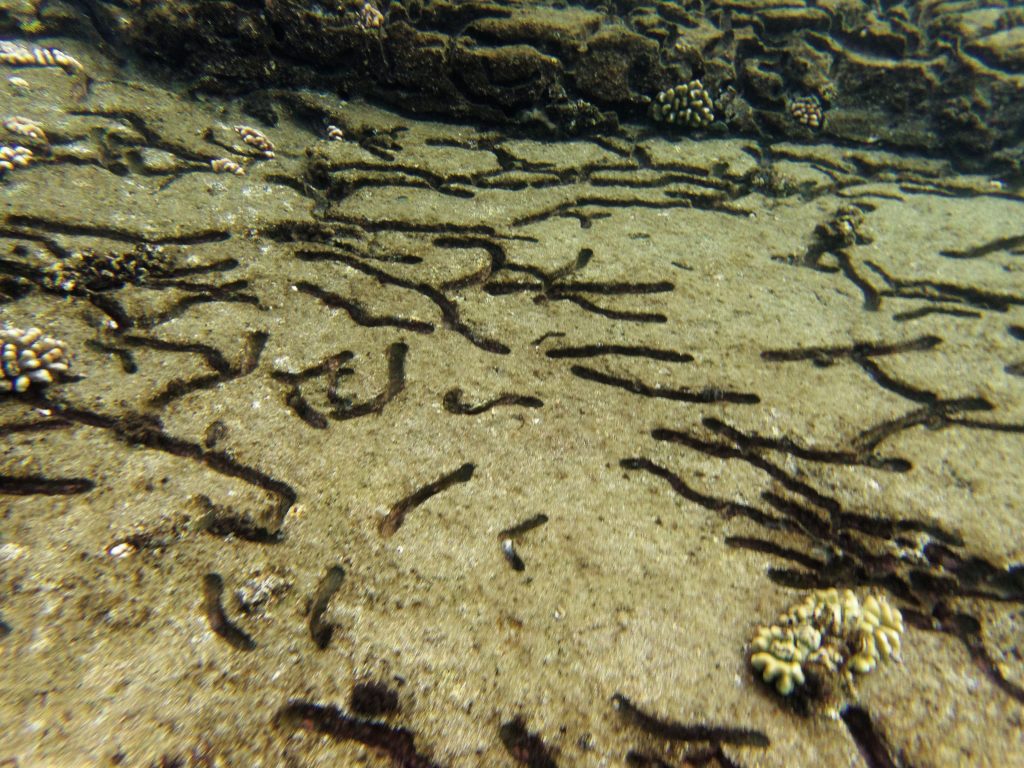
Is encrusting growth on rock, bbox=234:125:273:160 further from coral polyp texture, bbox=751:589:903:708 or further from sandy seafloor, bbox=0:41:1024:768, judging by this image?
coral polyp texture, bbox=751:589:903:708

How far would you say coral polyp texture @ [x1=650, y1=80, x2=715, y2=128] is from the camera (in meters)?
9.23

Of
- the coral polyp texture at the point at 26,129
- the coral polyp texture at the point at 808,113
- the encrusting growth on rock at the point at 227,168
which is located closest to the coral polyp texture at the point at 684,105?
the coral polyp texture at the point at 808,113

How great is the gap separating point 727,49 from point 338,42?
7093 millimetres

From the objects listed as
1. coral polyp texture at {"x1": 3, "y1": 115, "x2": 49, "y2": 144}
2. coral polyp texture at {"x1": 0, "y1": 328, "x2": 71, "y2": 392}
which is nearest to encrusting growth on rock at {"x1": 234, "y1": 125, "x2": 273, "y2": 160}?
coral polyp texture at {"x1": 3, "y1": 115, "x2": 49, "y2": 144}

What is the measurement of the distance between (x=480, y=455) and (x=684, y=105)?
795cm

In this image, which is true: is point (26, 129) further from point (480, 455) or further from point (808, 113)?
point (808, 113)

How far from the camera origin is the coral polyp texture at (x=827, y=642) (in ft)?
10.7

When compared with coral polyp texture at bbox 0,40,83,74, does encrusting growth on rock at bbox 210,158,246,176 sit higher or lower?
lower

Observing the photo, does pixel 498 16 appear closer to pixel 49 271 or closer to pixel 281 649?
pixel 49 271

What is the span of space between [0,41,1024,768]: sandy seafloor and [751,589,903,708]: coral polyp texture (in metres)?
0.12

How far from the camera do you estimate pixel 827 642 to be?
3359 mm

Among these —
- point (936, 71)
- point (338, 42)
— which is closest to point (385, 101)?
point (338, 42)

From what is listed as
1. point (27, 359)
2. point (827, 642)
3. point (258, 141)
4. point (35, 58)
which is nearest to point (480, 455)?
point (827, 642)

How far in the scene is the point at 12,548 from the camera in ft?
11.1
